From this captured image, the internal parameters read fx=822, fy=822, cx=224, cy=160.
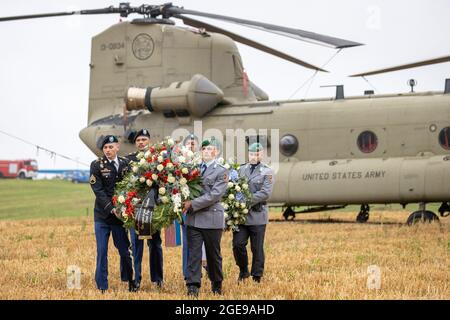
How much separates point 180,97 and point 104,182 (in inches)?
387

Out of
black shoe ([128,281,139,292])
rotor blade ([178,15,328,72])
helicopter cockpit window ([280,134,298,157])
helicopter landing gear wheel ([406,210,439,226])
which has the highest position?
rotor blade ([178,15,328,72])

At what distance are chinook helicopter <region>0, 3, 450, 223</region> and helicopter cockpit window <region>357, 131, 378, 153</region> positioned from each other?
0.08 ft

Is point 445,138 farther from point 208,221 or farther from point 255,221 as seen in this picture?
point 208,221

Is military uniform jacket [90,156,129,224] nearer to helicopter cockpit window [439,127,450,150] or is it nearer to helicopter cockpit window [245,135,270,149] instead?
helicopter cockpit window [245,135,270,149]

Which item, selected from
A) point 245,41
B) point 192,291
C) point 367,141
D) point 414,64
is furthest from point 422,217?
point 192,291

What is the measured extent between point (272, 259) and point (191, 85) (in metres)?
7.85

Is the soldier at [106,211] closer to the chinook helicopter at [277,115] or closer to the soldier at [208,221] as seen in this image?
the soldier at [208,221]

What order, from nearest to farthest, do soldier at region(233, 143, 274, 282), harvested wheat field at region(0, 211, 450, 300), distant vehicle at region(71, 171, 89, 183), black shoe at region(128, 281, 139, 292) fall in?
harvested wheat field at region(0, 211, 450, 300) → black shoe at region(128, 281, 139, 292) → soldier at region(233, 143, 274, 282) → distant vehicle at region(71, 171, 89, 183)

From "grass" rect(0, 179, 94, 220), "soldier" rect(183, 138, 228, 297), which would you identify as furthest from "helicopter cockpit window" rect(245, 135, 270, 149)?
"soldier" rect(183, 138, 228, 297)

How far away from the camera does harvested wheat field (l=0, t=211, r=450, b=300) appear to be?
8820mm

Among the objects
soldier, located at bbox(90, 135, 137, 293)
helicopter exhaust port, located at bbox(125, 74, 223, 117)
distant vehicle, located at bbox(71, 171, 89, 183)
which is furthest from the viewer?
distant vehicle, located at bbox(71, 171, 89, 183)

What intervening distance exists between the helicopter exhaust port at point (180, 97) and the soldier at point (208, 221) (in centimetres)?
1025

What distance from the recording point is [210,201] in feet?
29.3

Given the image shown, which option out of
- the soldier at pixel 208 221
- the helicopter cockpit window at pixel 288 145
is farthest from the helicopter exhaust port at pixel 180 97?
the soldier at pixel 208 221
